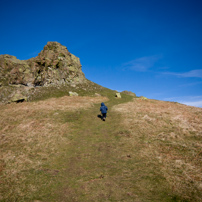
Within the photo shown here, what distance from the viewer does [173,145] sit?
17.5 meters

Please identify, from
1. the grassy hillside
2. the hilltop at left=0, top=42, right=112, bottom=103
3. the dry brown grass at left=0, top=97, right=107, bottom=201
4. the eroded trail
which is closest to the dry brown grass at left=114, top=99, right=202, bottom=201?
the grassy hillside

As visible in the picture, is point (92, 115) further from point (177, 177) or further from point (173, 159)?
point (177, 177)

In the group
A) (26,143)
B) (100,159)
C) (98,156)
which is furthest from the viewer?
(26,143)

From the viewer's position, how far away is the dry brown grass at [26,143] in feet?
37.6

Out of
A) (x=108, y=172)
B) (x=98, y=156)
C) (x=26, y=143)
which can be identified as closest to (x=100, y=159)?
(x=98, y=156)

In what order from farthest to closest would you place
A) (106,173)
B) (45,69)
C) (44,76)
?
1. (45,69)
2. (44,76)
3. (106,173)

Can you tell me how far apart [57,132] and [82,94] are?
98.5ft

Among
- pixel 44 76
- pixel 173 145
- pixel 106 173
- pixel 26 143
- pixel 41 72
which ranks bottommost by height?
pixel 26 143

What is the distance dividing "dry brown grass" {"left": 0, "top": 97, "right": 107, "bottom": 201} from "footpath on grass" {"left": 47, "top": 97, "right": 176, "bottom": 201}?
2009mm

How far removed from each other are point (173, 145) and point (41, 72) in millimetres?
56450

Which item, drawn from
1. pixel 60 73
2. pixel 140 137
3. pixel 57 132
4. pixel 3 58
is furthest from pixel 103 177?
pixel 3 58

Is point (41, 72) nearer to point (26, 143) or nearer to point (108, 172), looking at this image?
point (26, 143)

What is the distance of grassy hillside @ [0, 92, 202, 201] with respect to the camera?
34.2 ft

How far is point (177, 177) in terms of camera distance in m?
11.9
